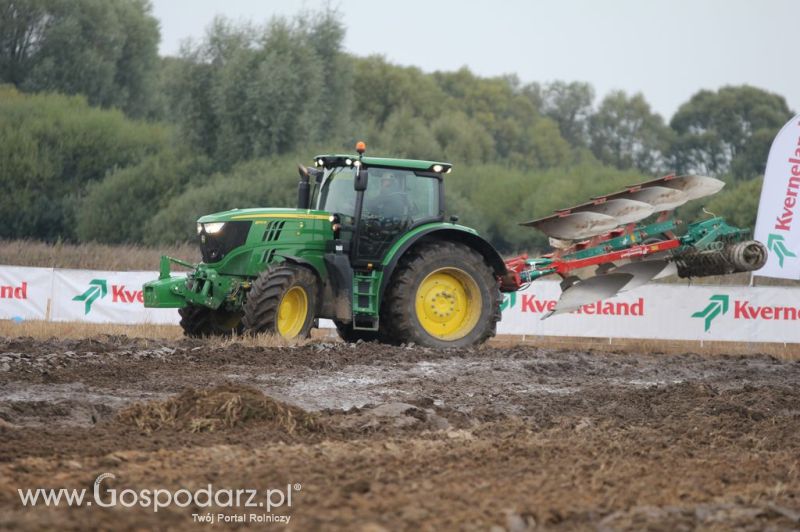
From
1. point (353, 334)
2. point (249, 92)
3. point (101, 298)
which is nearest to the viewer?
point (353, 334)

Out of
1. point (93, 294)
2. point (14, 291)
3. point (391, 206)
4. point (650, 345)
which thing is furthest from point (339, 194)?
point (14, 291)

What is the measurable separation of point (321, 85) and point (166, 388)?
37.2 meters

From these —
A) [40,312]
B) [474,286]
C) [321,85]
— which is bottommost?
[40,312]

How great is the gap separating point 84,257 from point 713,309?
1597 centimetres

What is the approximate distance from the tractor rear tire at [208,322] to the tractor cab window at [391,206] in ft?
6.42

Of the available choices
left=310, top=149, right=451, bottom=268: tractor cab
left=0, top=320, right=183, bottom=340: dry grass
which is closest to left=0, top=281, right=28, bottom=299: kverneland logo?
left=0, top=320, right=183, bottom=340: dry grass

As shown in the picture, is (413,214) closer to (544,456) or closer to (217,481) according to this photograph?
(544,456)

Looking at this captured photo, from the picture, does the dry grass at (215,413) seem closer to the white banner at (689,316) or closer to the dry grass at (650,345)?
the dry grass at (650,345)

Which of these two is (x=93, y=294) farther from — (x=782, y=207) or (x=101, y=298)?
(x=782, y=207)

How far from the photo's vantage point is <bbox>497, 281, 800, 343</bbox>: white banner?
2169 cm

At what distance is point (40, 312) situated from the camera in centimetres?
2303

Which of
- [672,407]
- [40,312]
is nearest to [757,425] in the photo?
[672,407]

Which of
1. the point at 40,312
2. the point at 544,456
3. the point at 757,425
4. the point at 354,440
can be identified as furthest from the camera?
the point at 40,312

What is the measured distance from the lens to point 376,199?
14930 millimetres
